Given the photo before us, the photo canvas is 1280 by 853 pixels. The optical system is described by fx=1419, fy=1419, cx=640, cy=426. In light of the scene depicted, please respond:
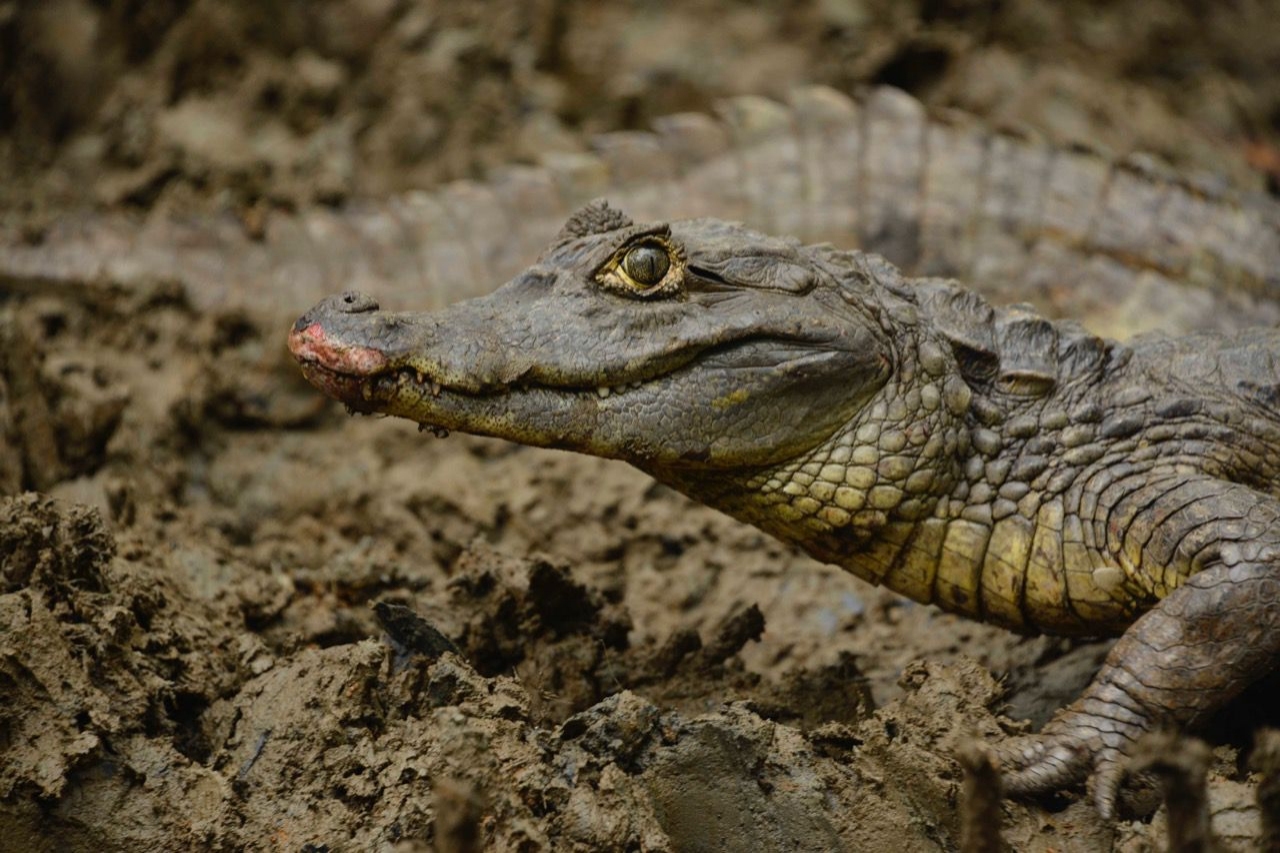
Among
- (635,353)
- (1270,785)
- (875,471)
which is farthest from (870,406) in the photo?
(1270,785)

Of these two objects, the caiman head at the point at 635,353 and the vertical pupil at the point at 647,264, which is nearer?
the caiman head at the point at 635,353

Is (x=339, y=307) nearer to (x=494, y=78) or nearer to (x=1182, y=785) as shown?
(x=1182, y=785)

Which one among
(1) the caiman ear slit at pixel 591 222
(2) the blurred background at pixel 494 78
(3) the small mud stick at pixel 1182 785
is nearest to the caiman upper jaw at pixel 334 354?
(1) the caiman ear slit at pixel 591 222

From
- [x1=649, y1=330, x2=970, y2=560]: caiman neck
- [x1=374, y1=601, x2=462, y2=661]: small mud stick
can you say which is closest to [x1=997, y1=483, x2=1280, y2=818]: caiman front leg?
[x1=649, y1=330, x2=970, y2=560]: caiman neck

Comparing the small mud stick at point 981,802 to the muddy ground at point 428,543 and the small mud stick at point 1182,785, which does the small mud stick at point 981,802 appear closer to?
the small mud stick at point 1182,785

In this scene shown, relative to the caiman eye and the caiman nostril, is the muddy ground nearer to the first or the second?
the caiman nostril

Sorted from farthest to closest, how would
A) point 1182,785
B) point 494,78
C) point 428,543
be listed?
point 494,78 → point 428,543 → point 1182,785

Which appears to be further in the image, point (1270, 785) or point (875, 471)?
point (875, 471)
